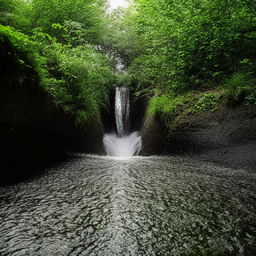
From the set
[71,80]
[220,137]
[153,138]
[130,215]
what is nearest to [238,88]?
[220,137]

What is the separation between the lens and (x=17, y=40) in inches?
166

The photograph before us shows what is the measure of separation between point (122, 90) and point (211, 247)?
11.6 metres

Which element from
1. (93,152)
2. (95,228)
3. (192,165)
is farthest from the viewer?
(93,152)

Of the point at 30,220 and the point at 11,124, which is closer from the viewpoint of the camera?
the point at 30,220

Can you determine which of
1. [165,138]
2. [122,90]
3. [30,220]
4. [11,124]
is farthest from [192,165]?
[122,90]

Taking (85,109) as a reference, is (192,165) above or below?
below

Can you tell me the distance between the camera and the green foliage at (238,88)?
19.4ft

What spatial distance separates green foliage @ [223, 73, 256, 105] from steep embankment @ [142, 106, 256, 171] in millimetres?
306

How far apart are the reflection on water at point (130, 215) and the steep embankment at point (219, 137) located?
3.50ft

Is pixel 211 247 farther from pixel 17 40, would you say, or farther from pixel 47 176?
pixel 17 40

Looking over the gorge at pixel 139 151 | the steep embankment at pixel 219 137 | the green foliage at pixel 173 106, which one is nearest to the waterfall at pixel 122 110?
the gorge at pixel 139 151

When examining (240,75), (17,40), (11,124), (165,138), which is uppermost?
(17,40)

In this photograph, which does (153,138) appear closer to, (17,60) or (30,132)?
(30,132)

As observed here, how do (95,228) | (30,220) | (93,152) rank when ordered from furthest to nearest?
(93,152) → (30,220) → (95,228)
